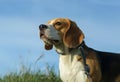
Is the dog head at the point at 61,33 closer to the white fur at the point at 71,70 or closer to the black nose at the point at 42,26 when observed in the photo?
the black nose at the point at 42,26

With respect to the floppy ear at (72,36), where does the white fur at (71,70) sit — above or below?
below

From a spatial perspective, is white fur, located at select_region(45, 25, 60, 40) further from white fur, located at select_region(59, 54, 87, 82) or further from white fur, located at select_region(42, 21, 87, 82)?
white fur, located at select_region(59, 54, 87, 82)

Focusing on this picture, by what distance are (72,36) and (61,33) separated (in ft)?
1.05

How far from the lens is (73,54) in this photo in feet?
44.7

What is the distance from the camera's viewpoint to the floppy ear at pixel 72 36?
13669 mm

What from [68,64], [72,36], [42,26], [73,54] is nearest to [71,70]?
[68,64]

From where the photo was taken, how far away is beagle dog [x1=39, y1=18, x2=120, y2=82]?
44.1ft

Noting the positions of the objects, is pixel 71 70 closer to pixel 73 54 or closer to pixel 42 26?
pixel 73 54

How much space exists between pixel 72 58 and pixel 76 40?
409mm

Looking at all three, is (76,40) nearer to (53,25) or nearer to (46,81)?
(53,25)

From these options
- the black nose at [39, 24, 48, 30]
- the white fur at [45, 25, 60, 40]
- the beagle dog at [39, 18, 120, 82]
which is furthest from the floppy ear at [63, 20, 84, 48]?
the black nose at [39, 24, 48, 30]

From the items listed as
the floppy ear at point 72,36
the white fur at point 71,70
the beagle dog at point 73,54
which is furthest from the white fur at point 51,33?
the white fur at point 71,70

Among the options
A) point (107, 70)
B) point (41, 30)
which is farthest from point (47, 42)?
point (107, 70)

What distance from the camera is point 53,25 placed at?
13578 mm
